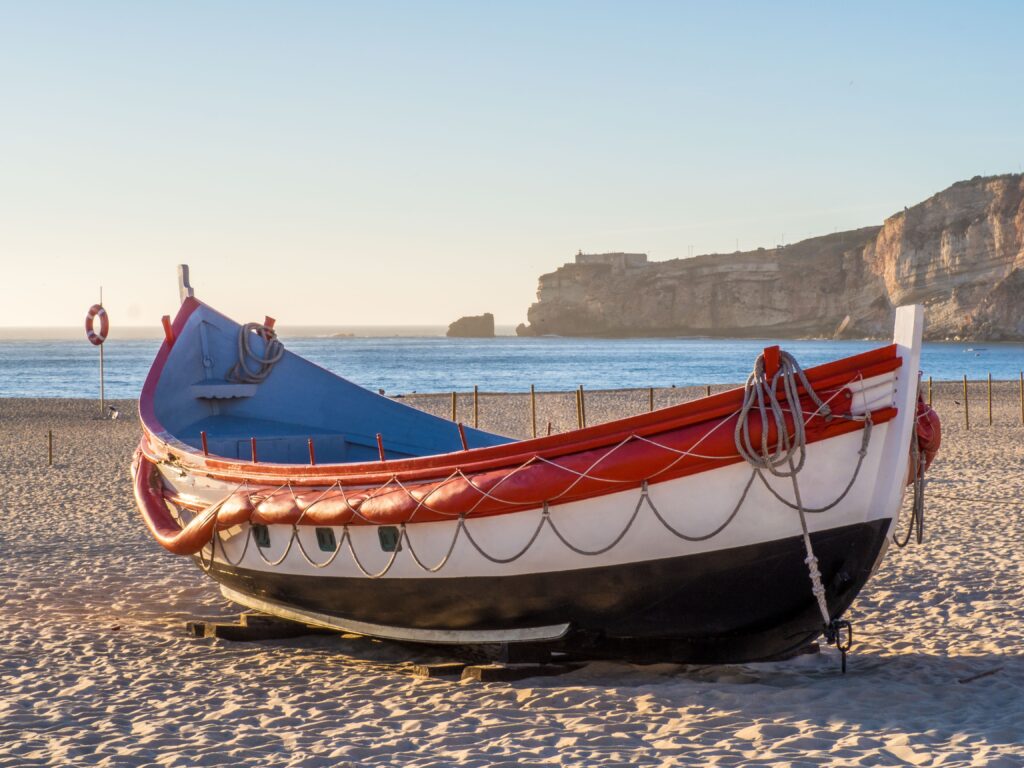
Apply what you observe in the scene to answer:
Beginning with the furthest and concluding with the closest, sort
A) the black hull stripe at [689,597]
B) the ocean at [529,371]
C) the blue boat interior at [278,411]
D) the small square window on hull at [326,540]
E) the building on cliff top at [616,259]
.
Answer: the building on cliff top at [616,259] → the ocean at [529,371] → the blue boat interior at [278,411] → the small square window on hull at [326,540] → the black hull stripe at [689,597]

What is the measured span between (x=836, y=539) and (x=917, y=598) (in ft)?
9.27

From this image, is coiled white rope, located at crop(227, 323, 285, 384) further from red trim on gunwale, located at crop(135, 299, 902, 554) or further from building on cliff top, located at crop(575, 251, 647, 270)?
building on cliff top, located at crop(575, 251, 647, 270)

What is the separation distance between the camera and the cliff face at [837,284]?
9812cm

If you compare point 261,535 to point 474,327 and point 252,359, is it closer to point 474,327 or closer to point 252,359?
point 252,359

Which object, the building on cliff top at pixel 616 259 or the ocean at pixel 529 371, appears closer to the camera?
the ocean at pixel 529 371

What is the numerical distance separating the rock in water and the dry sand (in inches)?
7127

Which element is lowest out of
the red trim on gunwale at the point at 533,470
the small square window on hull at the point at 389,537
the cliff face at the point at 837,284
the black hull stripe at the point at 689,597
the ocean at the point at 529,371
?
the ocean at the point at 529,371

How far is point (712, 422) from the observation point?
5266mm

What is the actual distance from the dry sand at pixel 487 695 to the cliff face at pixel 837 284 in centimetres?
9614

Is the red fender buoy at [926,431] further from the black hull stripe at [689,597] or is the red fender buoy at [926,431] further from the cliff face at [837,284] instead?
the cliff face at [837,284]

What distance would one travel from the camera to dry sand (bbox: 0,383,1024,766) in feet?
15.8

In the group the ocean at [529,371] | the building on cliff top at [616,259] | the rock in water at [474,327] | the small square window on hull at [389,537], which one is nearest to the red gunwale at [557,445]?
the small square window on hull at [389,537]

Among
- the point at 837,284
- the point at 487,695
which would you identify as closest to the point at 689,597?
the point at 487,695

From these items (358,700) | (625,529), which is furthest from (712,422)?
(358,700)
